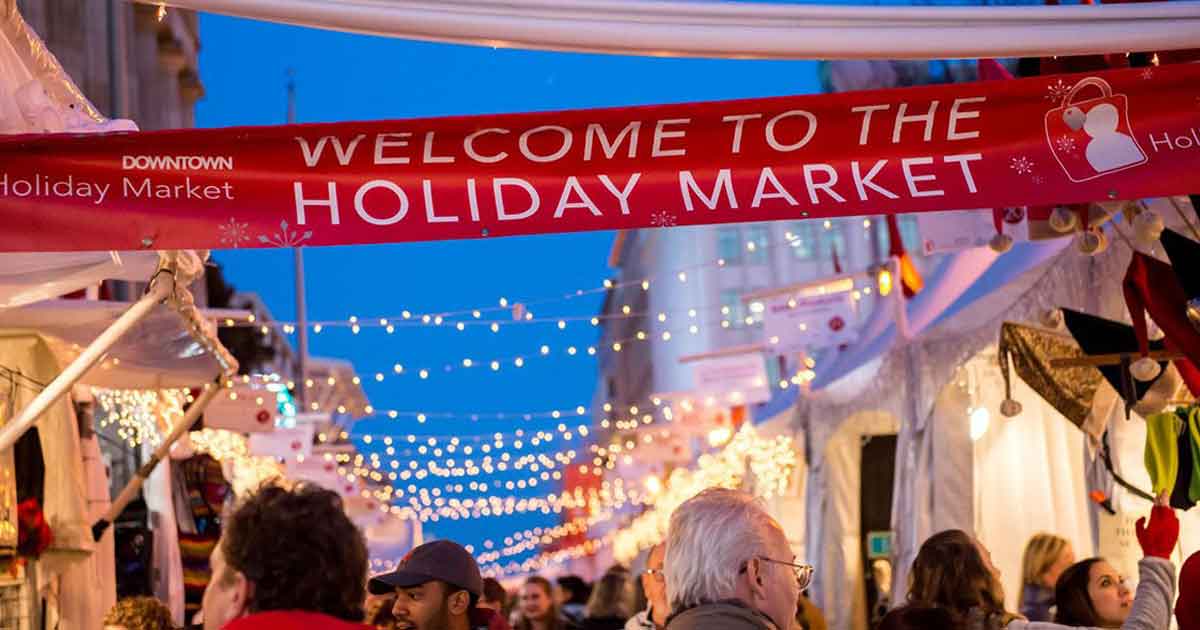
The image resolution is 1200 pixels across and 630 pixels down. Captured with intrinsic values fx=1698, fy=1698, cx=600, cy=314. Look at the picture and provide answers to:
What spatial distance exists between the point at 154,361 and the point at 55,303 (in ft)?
2.50

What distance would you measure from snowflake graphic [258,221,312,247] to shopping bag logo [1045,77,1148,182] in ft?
7.90

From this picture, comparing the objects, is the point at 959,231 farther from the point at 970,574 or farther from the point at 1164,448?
the point at 970,574

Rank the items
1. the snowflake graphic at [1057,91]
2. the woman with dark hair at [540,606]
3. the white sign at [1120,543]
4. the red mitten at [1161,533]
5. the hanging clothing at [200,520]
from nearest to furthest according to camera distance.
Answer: the snowflake graphic at [1057,91]
the red mitten at [1161,533]
the white sign at [1120,543]
the woman with dark hair at [540,606]
the hanging clothing at [200,520]

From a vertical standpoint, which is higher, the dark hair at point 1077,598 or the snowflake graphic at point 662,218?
the snowflake graphic at point 662,218

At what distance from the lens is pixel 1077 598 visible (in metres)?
6.42

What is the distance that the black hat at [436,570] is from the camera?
224 inches

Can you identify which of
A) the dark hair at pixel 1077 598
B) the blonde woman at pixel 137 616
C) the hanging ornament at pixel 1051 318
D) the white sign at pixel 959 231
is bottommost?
the blonde woman at pixel 137 616

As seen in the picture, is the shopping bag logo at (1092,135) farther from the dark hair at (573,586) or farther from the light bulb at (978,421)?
the dark hair at (573,586)

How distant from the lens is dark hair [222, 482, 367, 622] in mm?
3555

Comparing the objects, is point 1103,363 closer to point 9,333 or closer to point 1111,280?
point 1111,280

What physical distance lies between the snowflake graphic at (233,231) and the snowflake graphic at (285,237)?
0.16ft

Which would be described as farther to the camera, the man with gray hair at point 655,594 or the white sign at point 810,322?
the white sign at point 810,322

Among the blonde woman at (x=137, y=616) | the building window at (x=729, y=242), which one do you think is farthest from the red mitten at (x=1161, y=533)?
the building window at (x=729, y=242)

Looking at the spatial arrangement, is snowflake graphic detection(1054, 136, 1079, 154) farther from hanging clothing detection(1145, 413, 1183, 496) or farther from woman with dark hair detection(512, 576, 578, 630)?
woman with dark hair detection(512, 576, 578, 630)
